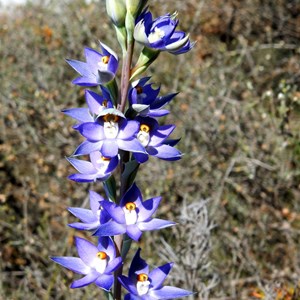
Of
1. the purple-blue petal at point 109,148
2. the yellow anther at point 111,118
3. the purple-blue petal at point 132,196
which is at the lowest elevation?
the purple-blue petal at point 132,196

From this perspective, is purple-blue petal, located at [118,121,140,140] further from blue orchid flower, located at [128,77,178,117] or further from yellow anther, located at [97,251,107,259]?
yellow anther, located at [97,251,107,259]

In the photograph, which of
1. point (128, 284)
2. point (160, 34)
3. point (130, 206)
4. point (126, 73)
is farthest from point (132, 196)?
point (160, 34)

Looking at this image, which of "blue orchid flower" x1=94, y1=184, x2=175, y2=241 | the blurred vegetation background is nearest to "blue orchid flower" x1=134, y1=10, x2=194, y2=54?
"blue orchid flower" x1=94, y1=184, x2=175, y2=241

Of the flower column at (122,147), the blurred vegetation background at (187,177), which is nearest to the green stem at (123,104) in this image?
the flower column at (122,147)

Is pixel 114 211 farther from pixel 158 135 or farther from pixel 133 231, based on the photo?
pixel 158 135

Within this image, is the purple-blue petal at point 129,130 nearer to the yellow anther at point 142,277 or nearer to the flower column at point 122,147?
the flower column at point 122,147

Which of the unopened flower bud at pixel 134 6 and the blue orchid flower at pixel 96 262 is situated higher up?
the unopened flower bud at pixel 134 6
